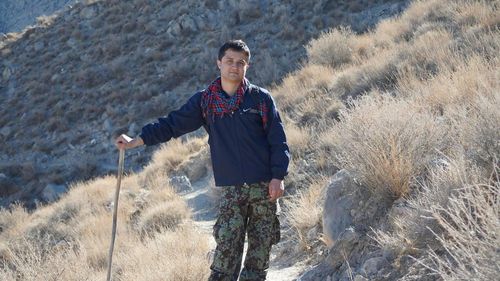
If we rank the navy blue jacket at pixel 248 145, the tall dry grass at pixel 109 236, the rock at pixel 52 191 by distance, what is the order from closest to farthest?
the navy blue jacket at pixel 248 145 < the tall dry grass at pixel 109 236 < the rock at pixel 52 191

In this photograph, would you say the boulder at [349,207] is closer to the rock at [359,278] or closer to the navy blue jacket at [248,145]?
the rock at [359,278]

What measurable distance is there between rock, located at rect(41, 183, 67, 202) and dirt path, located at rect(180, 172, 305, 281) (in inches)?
272

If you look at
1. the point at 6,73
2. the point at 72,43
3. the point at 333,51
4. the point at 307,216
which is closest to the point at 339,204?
the point at 307,216

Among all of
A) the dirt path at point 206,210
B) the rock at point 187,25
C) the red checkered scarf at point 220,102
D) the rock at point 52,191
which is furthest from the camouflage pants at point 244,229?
the rock at point 187,25

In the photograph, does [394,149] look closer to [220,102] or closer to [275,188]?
[275,188]

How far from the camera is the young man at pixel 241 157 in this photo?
356 centimetres

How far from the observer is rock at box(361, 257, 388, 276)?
3.51m

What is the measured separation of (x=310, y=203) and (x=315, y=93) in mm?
5164

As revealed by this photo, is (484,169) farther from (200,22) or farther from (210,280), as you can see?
(200,22)

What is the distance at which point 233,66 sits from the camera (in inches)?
141

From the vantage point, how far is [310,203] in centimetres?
570

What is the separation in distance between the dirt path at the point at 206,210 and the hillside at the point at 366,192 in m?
0.03

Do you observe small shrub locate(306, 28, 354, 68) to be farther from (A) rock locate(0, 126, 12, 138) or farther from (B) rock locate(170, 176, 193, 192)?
(A) rock locate(0, 126, 12, 138)

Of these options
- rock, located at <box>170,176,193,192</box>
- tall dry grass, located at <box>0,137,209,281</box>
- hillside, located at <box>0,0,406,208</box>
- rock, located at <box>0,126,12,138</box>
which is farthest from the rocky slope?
rock, located at <box>170,176,193,192</box>
